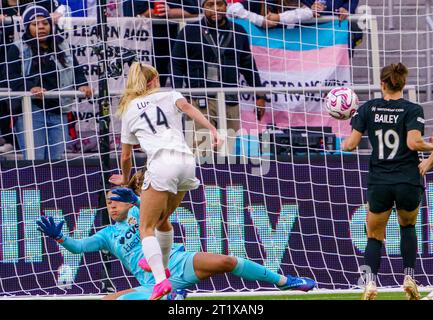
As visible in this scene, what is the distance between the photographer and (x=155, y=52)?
14844mm

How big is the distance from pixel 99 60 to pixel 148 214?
3.16 m

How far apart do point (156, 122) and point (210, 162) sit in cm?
344

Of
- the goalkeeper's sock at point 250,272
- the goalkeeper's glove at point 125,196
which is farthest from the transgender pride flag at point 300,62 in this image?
the goalkeeper's glove at point 125,196

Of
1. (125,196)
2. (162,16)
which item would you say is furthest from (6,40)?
(125,196)

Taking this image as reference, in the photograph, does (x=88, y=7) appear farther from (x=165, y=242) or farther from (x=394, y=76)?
(x=394, y=76)

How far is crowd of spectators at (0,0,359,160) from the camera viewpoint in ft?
46.9

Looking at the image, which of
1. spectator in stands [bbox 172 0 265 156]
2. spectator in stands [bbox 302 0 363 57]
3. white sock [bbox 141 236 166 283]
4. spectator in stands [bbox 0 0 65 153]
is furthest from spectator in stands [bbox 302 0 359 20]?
white sock [bbox 141 236 166 283]

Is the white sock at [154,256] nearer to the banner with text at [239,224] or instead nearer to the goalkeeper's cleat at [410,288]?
the goalkeeper's cleat at [410,288]

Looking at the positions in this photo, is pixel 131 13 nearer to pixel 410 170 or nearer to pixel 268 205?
pixel 268 205

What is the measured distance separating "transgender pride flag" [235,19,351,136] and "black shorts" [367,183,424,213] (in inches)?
150

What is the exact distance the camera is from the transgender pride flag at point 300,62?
15109mm
